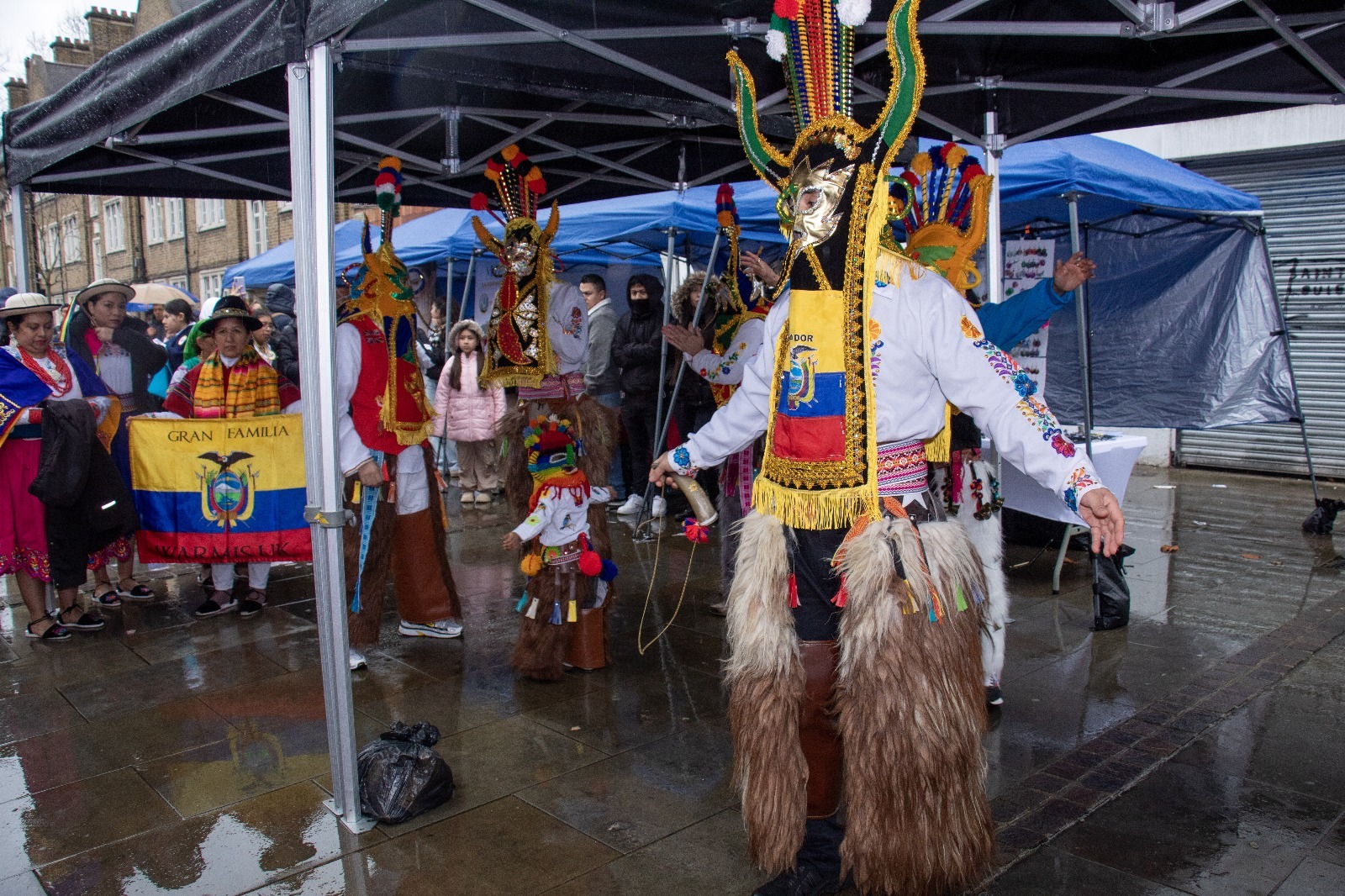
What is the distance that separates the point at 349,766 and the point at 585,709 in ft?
4.02

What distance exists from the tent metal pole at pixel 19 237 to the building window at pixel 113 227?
25.8 metres

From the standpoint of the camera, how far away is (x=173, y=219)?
25422 millimetres

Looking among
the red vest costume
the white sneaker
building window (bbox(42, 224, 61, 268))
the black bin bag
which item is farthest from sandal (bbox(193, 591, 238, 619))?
building window (bbox(42, 224, 61, 268))

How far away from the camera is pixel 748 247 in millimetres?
9141

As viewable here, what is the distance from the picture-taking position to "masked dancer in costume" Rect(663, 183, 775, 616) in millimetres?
5332

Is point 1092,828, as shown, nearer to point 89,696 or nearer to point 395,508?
point 395,508

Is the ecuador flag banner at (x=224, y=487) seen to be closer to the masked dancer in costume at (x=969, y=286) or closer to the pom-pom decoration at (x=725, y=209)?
the pom-pom decoration at (x=725, y=209)

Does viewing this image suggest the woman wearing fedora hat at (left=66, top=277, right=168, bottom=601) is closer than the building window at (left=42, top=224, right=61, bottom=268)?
Yes

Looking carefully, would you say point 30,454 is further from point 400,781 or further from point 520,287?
point 400,781

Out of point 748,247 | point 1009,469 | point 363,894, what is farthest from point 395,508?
point 748,247

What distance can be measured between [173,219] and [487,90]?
24420 mm

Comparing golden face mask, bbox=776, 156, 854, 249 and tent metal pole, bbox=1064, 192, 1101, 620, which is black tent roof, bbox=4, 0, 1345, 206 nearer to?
tent metal pole, bbox=1064, 192, 1101, 620

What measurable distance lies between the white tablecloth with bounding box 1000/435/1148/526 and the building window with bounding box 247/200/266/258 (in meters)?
21.1

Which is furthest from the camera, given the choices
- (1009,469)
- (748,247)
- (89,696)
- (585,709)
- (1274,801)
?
(748,247)
